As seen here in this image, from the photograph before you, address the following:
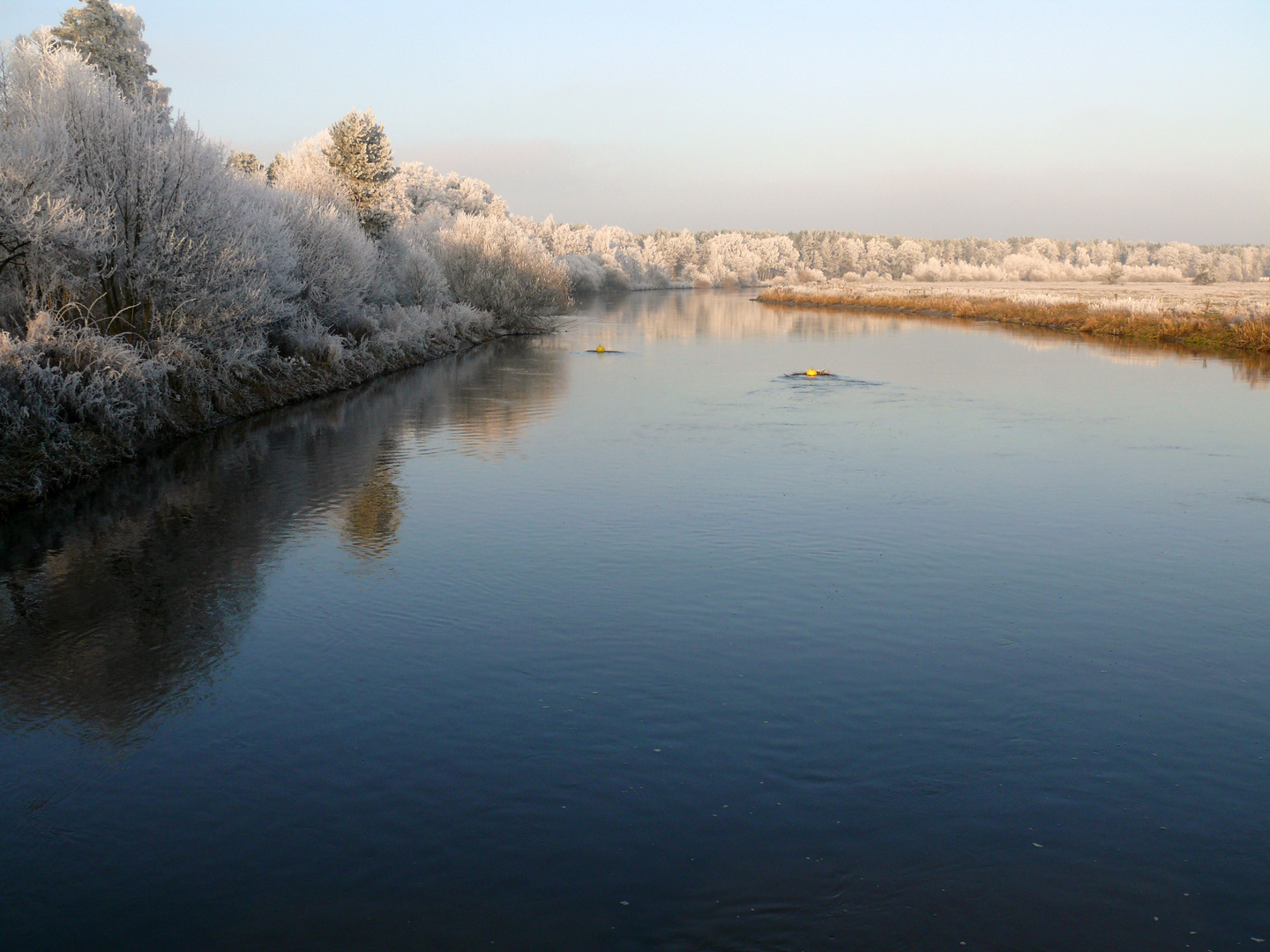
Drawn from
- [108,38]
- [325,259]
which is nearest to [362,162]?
[108,38]

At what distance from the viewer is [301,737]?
27.2ft

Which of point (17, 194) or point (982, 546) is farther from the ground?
point (17, 194)

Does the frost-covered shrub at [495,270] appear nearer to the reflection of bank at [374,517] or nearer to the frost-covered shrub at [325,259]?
the frost-covered shrub at [325,259]

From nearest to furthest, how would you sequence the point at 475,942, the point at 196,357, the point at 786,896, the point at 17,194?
the point at 475,942 < the point at 786,896 < the point at 17,194 < the point at 196,357

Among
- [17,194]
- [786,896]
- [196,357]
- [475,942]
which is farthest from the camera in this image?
[196,357]

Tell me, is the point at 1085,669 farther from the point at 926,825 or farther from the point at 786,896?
the point at 786,896

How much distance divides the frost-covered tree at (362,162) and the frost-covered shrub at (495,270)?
5.09 metres

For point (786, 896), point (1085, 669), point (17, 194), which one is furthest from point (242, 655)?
point (17, 194)

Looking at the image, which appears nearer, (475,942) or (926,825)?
(475,942)

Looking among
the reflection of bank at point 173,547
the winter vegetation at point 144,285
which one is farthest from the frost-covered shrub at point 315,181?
the reflection of bank at point 173,547

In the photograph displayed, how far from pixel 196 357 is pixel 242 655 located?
→ 49.5 feet

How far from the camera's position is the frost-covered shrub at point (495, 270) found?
54.0 meters

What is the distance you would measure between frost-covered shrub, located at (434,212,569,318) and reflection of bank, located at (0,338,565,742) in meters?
28.0

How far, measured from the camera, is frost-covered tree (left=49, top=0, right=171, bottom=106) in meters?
44.4
